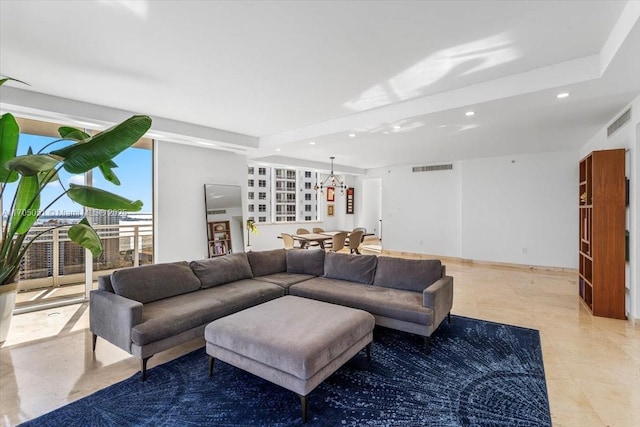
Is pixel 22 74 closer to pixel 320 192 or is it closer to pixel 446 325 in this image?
pixel 446 325

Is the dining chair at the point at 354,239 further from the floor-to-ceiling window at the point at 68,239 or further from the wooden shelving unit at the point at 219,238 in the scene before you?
the floor-to-ceiling window at the point at 68,239

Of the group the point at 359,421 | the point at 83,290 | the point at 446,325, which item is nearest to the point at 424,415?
the point at 359,421

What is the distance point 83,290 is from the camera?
5.04 metres

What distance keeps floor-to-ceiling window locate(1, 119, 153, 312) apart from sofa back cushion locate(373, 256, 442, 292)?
406cm

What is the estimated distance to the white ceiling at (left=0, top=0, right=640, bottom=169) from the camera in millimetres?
2289

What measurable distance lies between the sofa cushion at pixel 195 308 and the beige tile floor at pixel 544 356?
1.41 feet

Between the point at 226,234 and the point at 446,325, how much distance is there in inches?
178

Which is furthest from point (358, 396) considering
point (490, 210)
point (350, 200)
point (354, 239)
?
point (350, 200)

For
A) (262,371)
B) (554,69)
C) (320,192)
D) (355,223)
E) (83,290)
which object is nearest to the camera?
(262,371)

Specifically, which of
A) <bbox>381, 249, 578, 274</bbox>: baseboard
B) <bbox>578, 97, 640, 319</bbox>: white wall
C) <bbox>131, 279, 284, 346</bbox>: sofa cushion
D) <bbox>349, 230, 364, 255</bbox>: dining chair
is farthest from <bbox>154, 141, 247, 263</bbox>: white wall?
<bbox>578, 97, 640, 319</bbox>: white wall

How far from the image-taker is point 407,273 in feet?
12.2

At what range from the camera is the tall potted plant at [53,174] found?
2.63 metres

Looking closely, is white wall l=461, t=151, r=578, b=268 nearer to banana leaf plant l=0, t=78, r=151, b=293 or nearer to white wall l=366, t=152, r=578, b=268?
white wall l=366, t=152, r=578, b=268

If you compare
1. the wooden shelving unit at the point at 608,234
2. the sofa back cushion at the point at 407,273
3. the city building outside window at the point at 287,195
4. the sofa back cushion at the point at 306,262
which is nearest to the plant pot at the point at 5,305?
the sofa back cushion at the point at 306,262
